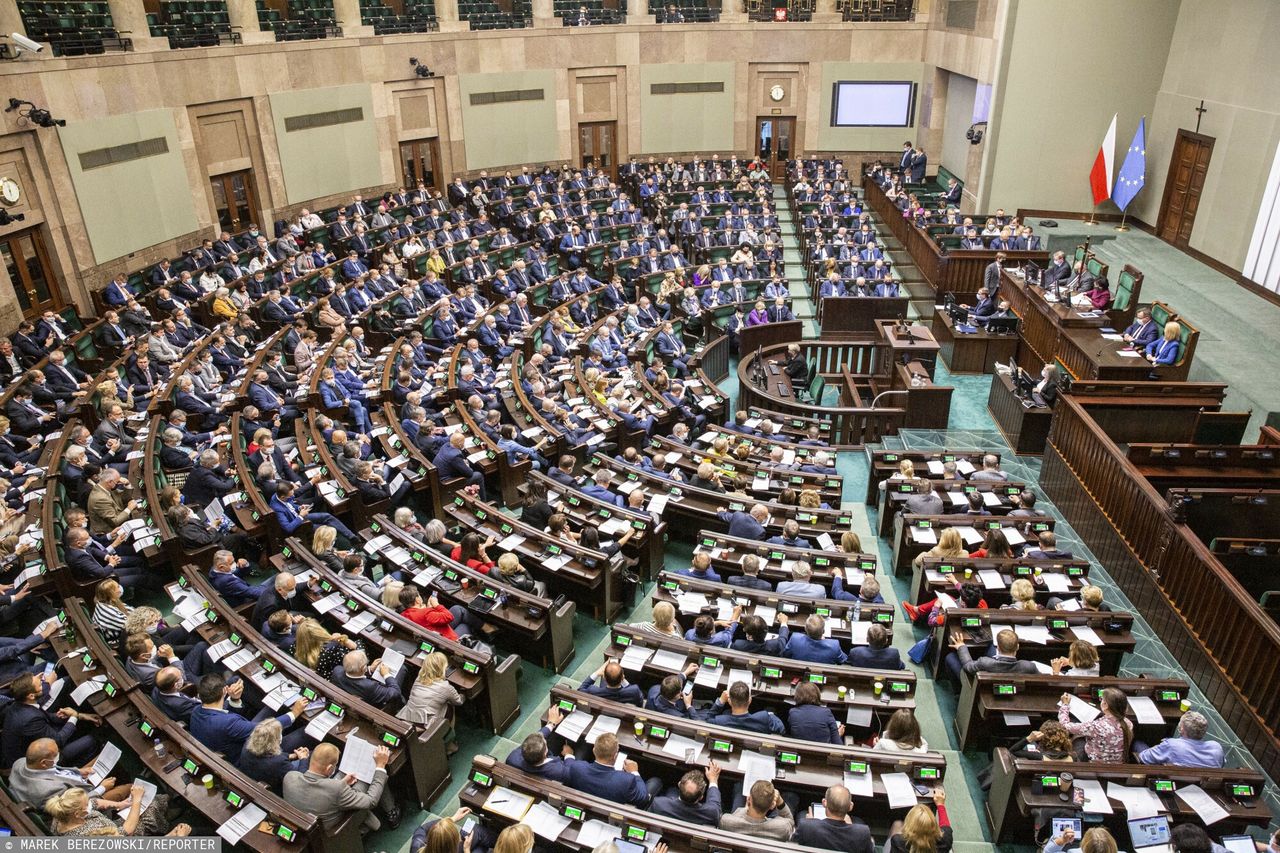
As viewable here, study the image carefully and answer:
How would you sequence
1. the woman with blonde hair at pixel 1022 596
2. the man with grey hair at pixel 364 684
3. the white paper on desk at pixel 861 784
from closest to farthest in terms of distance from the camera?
1. the white paper on desk at pixel 861 784
2. the man with grey hair at pixel 364 684
3. the woman with blonde hair at pixel 1022 596

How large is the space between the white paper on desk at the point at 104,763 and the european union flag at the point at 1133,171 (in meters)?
19.8

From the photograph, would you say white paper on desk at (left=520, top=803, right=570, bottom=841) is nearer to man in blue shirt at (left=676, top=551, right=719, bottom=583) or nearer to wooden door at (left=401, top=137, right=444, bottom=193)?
man in blue shirt at (left=676, top=551, right=719, bottom=583)

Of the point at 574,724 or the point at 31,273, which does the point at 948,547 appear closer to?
the point at 574,724

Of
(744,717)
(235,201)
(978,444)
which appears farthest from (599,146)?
(744,717)

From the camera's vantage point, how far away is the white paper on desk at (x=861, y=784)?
522 centimetres

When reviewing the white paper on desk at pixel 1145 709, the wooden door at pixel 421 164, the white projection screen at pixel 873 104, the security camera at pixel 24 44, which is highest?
the security camera at pixel 24 44

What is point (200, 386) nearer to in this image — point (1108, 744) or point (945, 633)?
point (945, 633)

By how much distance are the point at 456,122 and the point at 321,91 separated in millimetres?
4214

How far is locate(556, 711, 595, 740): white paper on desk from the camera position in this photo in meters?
5.68

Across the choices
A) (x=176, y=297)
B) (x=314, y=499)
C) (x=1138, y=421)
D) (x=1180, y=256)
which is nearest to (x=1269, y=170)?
(x=1180, y=256)

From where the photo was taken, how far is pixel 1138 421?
9.79 m

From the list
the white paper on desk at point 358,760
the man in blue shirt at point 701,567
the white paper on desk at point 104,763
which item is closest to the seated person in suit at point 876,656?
the man in blue shirt at point 701,567

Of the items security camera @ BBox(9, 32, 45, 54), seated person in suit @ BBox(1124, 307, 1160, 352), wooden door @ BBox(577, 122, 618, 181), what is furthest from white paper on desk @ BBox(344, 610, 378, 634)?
wooden door @ BBox(577, 122, 618, 181)

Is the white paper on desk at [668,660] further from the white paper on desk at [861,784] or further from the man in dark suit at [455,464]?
the man in dark suit at [455,464]
